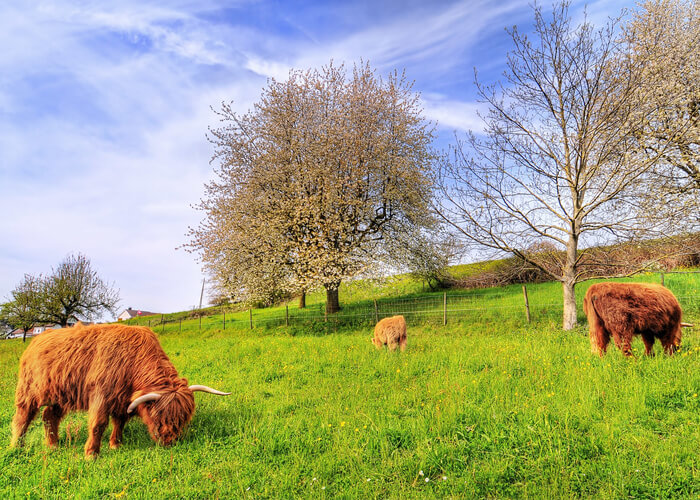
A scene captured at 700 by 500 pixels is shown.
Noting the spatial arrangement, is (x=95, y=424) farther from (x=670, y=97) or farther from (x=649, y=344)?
(x=670, y=97)

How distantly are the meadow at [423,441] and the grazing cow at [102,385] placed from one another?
0.34m

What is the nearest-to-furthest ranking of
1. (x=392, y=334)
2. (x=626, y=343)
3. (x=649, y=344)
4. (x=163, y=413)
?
1. (x=163, y=413)
2. (x=626, y=343)
3. (x=649, y=344)
4. (x=392, y=334)

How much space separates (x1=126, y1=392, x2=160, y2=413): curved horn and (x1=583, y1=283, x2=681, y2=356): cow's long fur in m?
8.11

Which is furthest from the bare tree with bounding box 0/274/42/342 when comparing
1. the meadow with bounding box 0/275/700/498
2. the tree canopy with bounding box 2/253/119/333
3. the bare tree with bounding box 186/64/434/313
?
the meadow with bounding box 0/275/700/498

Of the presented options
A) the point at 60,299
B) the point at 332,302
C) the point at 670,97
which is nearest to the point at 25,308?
the point at 60,299

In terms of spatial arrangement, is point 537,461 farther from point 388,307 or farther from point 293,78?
point 293,78

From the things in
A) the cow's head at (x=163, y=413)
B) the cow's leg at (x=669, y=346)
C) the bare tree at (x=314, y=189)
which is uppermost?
the bare tree at (x=314, y=189)

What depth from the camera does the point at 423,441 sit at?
455 centimetres

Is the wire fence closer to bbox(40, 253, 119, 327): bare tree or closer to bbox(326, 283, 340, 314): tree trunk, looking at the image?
bbox(326, 283, 340, 314): tree trunk

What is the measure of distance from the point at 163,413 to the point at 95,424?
102cm

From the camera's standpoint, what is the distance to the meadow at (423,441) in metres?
3.88

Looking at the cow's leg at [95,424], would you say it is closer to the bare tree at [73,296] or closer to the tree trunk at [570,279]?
the tree trunk at [570,279]

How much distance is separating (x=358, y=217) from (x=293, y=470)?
51.0 ft

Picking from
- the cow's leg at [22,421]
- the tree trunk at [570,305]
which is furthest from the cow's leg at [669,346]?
the cow's leg at [22,421]
